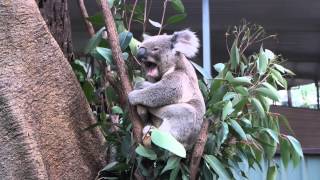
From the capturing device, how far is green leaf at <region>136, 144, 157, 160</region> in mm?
2162

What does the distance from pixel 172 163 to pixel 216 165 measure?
7.7 inches

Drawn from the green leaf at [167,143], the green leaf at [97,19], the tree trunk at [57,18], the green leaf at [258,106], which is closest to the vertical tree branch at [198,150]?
the green leaf at [167,143]

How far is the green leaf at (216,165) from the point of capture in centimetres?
229

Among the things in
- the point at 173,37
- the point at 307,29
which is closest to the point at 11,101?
the point at 173,37

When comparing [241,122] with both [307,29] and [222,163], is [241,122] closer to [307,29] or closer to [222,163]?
[222,163]

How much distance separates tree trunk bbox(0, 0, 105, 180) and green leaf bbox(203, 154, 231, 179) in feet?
1.97

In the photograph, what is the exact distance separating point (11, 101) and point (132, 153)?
1.81 feet

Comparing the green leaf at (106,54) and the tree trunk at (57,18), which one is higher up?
the tree trunk at (57,18)

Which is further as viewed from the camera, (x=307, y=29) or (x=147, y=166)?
(x=307, y=29)

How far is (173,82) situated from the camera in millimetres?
2812

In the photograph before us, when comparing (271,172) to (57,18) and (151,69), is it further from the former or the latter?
(57,18)

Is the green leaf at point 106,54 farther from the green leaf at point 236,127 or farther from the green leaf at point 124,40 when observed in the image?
the green leaf at point 236,127

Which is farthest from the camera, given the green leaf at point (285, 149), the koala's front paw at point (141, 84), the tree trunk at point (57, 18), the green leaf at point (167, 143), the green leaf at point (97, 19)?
the tree trunk at point (57, 18)

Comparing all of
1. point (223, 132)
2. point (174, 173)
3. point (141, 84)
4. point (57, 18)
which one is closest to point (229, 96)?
point (223, 132)
